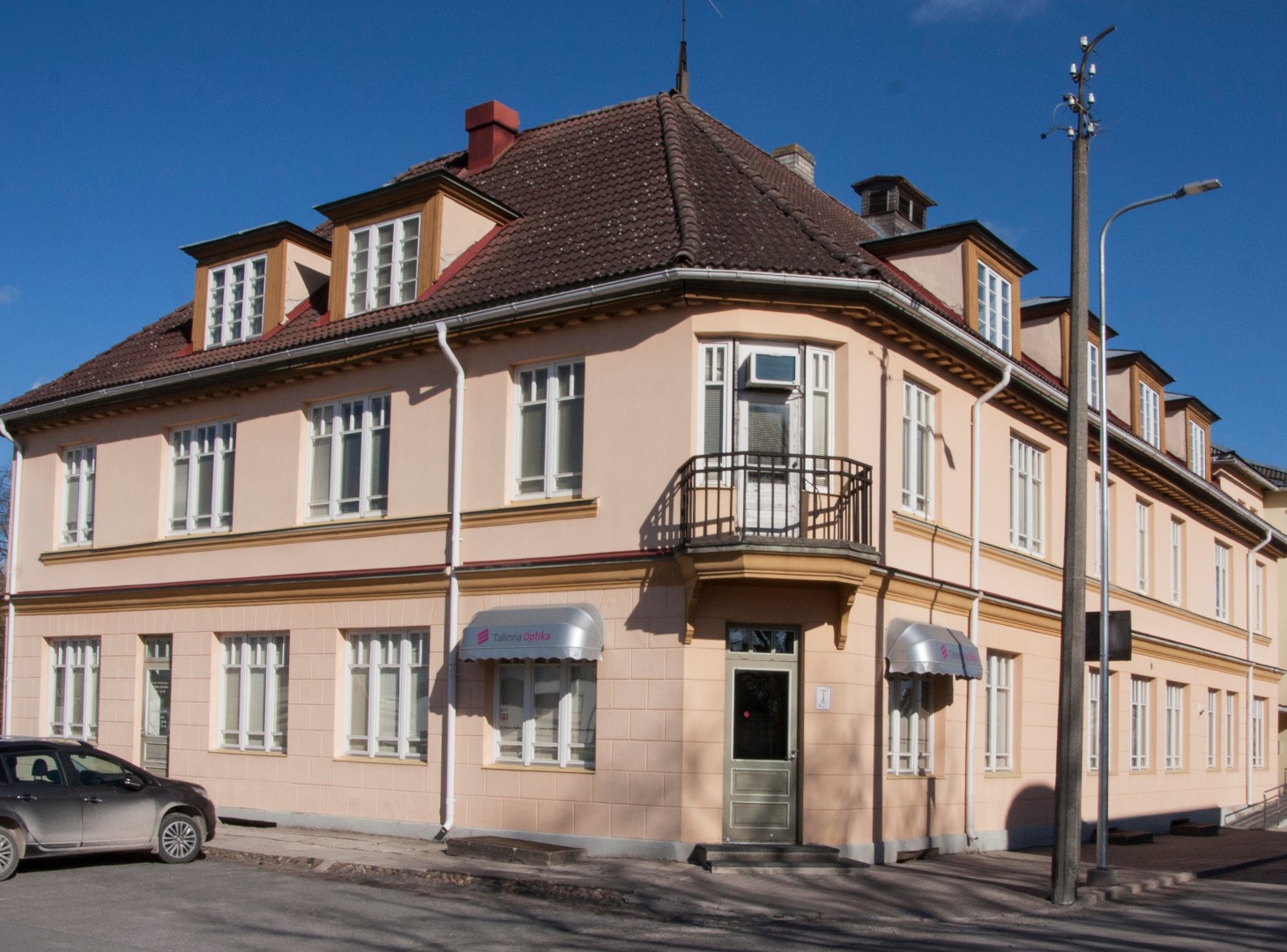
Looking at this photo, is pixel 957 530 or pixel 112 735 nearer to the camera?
pixel 957 530

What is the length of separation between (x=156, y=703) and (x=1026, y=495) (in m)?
13.7

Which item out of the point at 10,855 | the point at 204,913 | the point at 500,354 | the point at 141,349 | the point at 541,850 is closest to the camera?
the point at 204,913

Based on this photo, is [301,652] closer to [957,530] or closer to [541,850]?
[541,850]

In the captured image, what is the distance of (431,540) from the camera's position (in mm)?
18203

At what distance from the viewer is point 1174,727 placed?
28.0 metres

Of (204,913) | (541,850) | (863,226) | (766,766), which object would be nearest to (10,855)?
(204,913)

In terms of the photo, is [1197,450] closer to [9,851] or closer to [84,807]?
[84,807]

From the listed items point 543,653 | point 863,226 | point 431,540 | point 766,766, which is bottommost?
point 766,766

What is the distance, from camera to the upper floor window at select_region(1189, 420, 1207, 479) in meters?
30.9

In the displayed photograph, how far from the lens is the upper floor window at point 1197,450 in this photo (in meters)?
30.9

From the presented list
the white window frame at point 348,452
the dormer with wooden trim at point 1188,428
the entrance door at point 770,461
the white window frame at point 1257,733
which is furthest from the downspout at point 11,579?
the white window frame at point 1257,733

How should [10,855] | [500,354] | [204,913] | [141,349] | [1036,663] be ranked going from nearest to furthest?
1. [204,913]
2. [10,855]
3. [500,354]
4. [1036,663]
5. [141,349]

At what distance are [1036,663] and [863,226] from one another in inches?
328

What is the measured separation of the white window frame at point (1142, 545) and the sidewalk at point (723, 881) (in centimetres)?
860
